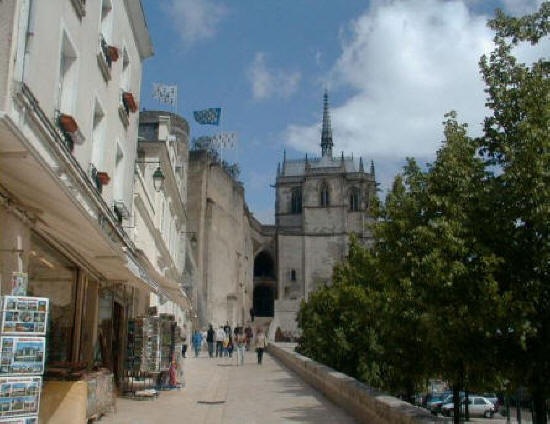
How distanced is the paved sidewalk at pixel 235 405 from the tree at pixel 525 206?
377 cm

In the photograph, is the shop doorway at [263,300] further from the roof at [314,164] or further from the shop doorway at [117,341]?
the shop doorway at [117,341]

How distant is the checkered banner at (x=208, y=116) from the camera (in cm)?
4328

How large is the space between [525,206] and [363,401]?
4340 mm

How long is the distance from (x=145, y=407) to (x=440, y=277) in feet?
21.0

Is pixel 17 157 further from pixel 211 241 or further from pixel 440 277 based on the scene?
pixel 211 241

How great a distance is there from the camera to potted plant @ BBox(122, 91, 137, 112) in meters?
12.5

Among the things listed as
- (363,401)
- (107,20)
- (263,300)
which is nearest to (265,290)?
(263,300)

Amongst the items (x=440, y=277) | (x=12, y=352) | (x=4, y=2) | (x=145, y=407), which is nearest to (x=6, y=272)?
(x=12, y=352)

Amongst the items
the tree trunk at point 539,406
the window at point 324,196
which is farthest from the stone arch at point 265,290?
the tree trunk at point 539,406

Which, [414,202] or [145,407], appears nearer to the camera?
[414,202]

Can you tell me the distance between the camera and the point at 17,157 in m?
5.28

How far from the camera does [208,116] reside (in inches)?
1719

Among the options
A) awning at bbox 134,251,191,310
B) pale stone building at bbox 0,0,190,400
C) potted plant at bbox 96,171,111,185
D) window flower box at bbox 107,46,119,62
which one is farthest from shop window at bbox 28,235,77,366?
window flower box at bbox 107,46,119,62

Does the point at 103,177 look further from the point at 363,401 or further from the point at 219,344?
the point at 219,344
